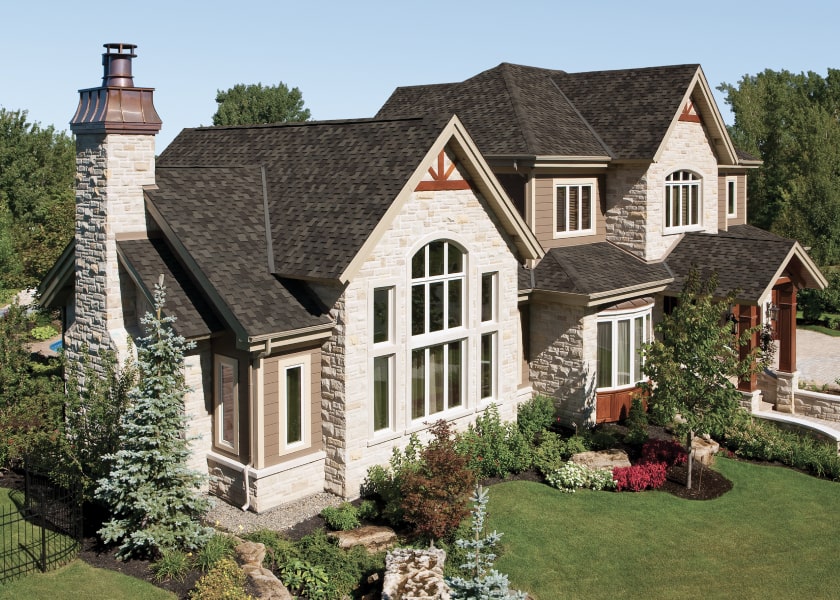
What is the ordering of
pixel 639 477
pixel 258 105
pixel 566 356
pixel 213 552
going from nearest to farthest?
pixel 213 552
pixel 639 477
pixel 566 356
pixel 258 105

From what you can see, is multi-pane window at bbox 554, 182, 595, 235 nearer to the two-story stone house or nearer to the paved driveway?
the two-story stone house

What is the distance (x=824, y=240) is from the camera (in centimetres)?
4188

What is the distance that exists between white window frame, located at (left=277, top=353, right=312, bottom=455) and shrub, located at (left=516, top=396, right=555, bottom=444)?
601 centimetres

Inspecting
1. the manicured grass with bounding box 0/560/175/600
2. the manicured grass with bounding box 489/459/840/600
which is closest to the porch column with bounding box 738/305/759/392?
the manicured grass with bounding box 489/459/840/600

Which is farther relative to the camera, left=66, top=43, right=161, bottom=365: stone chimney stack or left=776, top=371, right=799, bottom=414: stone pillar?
left=776, top=371, right=799, bottom=414: stone pillar

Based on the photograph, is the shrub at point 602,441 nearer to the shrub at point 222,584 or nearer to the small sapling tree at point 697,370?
the small sapling tree at point 697,370

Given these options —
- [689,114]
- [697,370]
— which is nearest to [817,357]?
[689,114]

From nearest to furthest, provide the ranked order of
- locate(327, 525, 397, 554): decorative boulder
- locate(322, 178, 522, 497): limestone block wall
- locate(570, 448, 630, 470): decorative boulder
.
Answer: locate(327, 525, 397, 554): decorative boulder < locate(322, 178, 522, 497): limestone block wall < locate(570, 448, 630, 470): decorative boulder

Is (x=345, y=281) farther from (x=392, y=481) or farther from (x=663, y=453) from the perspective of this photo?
(x=663, y=453)

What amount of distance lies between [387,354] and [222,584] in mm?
6162

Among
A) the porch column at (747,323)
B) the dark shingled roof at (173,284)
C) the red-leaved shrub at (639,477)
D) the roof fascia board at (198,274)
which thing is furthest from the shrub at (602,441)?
the dark shingled roof at (173,284)

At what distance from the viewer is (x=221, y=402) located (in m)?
17.4

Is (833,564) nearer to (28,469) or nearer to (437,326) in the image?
(437,326)

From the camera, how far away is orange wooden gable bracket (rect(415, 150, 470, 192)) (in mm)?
18422
